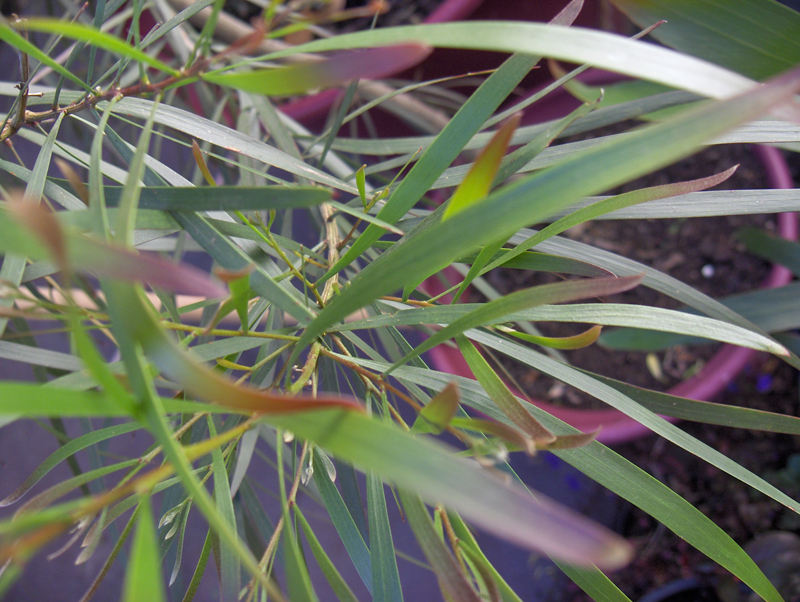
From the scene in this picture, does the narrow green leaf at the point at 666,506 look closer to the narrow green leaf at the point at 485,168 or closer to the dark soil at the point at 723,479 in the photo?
the narrow green leaf at the point at 485,168

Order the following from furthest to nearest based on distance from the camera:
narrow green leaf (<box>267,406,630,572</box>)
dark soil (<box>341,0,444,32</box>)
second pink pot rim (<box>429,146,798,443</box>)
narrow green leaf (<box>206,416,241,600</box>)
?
dark soil (<box>341,0,444,32</box>), second pink pot rim (<box>429,146,798,443</box>), narrow green leaf (<box>206,416,241,600</box>), narrow green leaf (<box>267,406,630,572</box>)

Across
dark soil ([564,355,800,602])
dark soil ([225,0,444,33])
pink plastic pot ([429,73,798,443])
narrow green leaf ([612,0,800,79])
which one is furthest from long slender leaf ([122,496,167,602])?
dark soil ([225,0,444,33])

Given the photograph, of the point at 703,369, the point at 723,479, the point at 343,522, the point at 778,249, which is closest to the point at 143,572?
the point at 343,522

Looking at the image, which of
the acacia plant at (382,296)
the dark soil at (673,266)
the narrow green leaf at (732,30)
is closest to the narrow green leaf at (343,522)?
the acacia plant at (382,296)

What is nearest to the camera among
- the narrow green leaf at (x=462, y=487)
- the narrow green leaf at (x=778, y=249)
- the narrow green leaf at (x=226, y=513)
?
the narrow green leaf at (x=462, y=487)

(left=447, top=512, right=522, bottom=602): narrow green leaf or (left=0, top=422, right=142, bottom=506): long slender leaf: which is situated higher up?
(left=447, top=512, right=522, bottom=602): narrow green leaf

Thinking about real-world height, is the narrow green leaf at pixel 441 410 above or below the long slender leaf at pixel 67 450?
above

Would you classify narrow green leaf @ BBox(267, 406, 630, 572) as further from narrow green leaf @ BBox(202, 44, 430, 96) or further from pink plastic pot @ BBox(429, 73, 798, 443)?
pink plastic pot @ BBox(429, 73, 798, 443)
